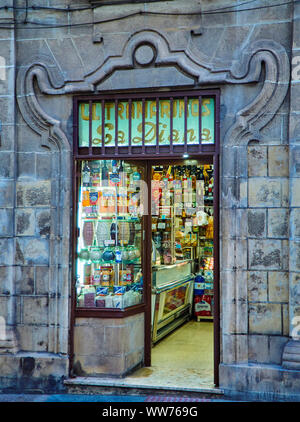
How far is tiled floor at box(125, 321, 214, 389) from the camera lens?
7.22 meters

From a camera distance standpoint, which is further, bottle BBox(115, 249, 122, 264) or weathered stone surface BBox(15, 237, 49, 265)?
bottle BBox(115, 249, 122, 264)

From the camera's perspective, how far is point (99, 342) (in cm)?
738

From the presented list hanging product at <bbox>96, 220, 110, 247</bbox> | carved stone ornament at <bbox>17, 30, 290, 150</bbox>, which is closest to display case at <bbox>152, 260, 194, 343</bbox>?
hanging product at <bbox>96, 220, 110, 247</bbox>

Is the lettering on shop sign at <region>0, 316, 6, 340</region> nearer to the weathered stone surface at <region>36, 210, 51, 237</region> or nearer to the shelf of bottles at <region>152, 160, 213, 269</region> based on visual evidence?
the weathered stone surface at <region>36, 210, 51, 237</region>

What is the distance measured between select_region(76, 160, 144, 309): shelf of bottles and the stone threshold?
0.97m

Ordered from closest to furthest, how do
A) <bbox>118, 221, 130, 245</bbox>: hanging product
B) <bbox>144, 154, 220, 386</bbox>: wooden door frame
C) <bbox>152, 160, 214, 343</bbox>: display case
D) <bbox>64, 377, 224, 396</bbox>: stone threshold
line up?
<bbox>64, 377, 224, 396</bbox>: stone threshold < <bbox>144, 154, 220, 386</bbox>: wooden door frame < <bbox>118, 221, 130, 245</bbox>: hanging product < <bbox>152, 160, 214, 343</bbox>: display case

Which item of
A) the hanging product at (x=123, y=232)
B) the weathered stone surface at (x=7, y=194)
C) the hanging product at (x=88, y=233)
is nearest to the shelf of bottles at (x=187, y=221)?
the hanging product at (x=123, y=232)

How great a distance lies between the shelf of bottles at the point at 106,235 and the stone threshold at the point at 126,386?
97 cm

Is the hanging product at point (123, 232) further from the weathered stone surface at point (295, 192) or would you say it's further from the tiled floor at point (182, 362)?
the weathered stone surface at point (295, 192)

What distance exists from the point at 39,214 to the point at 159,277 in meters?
2.61

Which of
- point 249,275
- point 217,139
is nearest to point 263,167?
point 217,139

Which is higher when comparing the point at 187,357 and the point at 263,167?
the point at 263,167

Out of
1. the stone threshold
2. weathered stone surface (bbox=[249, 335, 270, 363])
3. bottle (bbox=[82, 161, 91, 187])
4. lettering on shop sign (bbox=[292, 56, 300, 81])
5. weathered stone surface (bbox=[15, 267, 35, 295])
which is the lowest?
the stone threshold

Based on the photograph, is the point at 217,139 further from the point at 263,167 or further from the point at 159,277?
the point at 159,277
